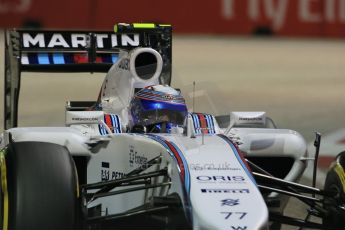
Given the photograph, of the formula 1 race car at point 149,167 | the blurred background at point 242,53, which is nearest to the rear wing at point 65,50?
the formula 1 race car at point 149,167

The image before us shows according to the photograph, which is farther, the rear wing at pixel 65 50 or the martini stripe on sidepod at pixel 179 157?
the rear wing at pixel 65 50

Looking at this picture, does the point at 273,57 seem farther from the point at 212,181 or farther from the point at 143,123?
the point at 212,181

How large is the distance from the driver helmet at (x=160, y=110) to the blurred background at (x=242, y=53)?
3.56 meters

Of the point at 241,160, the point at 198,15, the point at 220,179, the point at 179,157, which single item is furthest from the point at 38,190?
the point at 198,15

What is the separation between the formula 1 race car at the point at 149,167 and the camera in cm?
418

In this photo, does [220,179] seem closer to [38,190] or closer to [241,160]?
[241,160]

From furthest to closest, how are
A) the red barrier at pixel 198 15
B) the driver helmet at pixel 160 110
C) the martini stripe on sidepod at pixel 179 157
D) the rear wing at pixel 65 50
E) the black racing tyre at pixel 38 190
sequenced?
the red barrier at pixel 198 15 → the rear wing at pixel 65 50 → the driver helmet at pixel 160 110 → the martini stripe on sidepod at pixel 179 157 → the black racing tyre at pixel 38 190

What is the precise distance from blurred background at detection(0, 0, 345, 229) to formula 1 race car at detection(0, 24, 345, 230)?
3.09 meters

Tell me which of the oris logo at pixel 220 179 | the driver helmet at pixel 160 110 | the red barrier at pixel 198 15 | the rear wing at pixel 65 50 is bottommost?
the oris logo at pixel 220 179

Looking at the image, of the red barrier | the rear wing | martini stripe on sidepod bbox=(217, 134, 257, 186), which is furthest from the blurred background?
martini stripe on sidepod bbox=(217, 134, 257, 186)

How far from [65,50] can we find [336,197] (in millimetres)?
3009

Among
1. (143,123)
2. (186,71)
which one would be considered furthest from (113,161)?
A: (186,71)

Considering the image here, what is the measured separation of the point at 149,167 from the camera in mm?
4727

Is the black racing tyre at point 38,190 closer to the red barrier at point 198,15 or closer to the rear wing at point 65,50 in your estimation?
the rear wing at point 65,50
